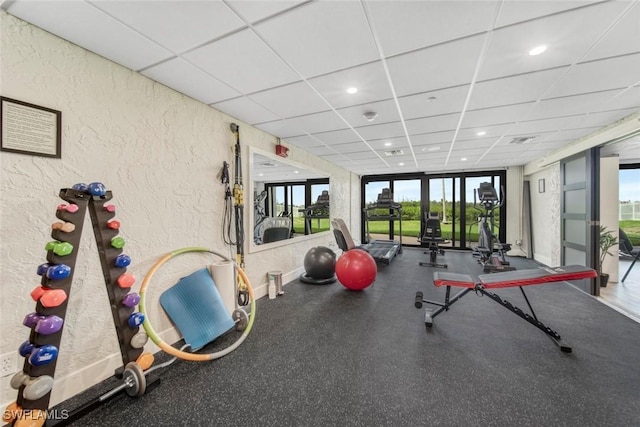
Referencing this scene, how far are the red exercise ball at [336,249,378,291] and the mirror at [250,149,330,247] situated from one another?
114cm

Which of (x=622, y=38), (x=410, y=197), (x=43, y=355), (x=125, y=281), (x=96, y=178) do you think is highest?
(x=622, y=38)

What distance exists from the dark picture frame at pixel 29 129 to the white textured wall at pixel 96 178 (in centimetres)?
4

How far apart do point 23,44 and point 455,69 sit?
3.01 meters

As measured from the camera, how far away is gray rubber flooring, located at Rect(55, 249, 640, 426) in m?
1.50

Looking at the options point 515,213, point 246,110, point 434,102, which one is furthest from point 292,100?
point 515,213

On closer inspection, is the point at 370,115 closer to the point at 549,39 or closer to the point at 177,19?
the point at 549,39

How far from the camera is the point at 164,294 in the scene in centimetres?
221

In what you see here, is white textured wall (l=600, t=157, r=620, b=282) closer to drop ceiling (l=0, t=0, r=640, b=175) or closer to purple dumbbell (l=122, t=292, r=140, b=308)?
drop ceiling (l=0, t=0, r=640, b=175)

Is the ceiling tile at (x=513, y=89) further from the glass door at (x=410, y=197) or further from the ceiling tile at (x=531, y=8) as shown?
the glass door at (x=410, y=197)

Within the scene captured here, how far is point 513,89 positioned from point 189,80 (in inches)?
121

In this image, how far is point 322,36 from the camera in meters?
1.59

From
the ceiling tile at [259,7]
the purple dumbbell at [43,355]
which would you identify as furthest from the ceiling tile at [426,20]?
the purple dumbbell at [43,355]

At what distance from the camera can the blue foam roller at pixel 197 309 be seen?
7.28 feet

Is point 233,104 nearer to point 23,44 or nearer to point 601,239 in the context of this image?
point 23,44
